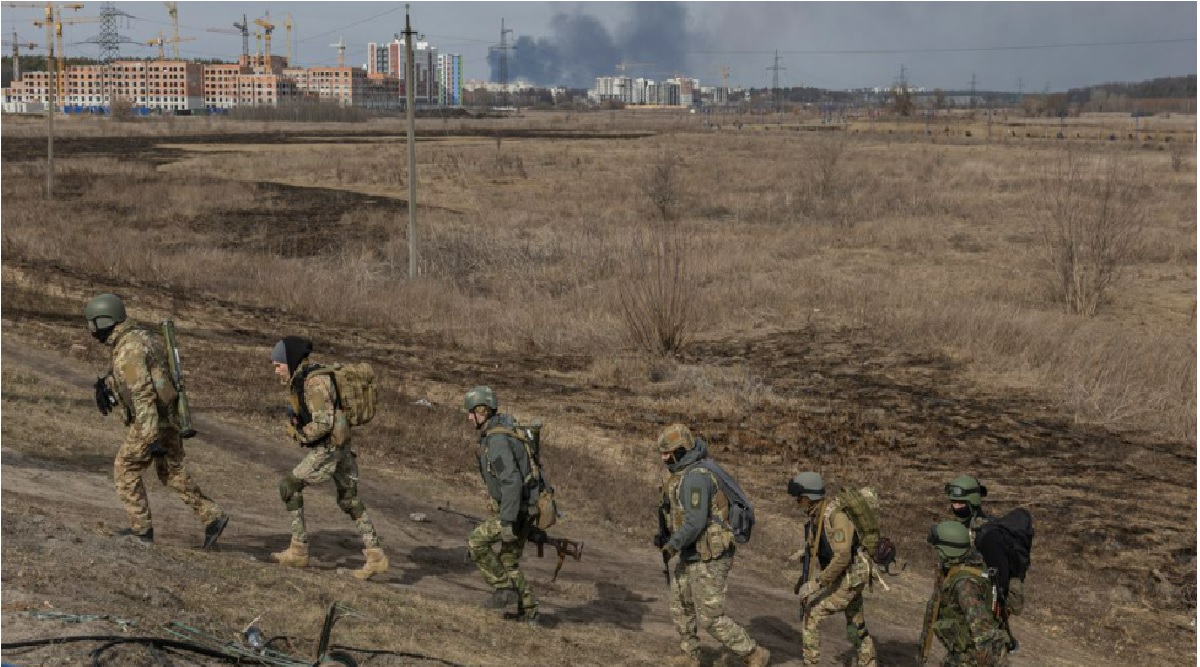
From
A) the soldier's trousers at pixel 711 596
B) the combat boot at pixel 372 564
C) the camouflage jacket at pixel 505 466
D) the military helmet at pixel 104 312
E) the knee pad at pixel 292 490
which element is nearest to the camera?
the soldier's trousers at pixel 711 596

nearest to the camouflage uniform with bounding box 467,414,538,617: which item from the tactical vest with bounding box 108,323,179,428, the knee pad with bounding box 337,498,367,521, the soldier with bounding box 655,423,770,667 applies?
the soldier with bounding box 655,423,770,667

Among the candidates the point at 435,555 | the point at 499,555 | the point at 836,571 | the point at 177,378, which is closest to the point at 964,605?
the point at 836,571

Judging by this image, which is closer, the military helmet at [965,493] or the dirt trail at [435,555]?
the military helmet at [965,493]

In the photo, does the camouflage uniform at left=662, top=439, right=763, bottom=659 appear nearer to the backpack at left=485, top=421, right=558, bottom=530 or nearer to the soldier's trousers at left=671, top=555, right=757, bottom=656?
the soldier's trousers at left=671, top=555, right=757, bottom=656

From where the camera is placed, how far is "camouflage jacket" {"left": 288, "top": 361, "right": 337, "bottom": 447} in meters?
8.42

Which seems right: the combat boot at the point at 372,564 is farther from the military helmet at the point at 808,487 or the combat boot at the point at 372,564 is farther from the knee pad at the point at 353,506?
the military helmet at the point at 808,487

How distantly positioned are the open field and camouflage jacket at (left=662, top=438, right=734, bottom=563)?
1.18 m

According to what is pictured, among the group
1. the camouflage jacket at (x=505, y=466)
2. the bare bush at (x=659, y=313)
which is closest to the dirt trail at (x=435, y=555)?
the camouflage jacket at (x=505, y=466)

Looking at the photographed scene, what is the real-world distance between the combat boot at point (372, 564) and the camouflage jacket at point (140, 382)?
1.76m

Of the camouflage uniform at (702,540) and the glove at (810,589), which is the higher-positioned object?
the camouflage uniform at (702,540)

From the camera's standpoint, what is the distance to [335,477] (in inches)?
344

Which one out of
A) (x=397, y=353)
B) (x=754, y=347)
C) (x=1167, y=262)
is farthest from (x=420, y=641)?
(x=1167, y=262)

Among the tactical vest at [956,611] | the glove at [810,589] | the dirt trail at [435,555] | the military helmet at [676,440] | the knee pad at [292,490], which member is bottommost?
the dirt trail at [435,555]

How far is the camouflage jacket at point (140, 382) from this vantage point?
844cm
